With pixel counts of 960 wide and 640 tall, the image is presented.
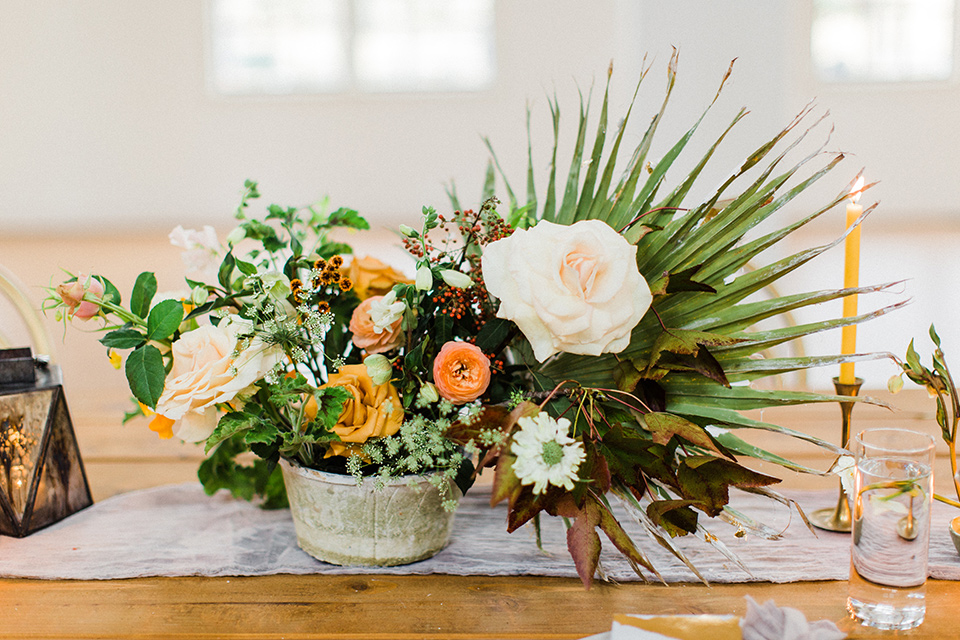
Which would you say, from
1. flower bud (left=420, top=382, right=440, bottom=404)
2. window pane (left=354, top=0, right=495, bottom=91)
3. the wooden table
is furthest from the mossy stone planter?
window pane (left=354, top=0, right=495, bottom=91)

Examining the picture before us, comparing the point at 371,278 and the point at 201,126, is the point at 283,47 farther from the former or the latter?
the point at 371,278

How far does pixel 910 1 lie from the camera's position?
6.49m

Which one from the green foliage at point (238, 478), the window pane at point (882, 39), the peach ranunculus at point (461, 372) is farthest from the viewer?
the window pane at point (882, 39)

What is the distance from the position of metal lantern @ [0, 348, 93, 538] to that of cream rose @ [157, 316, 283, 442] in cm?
22

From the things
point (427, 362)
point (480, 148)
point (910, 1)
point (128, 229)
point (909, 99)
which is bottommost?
point (427, 362)

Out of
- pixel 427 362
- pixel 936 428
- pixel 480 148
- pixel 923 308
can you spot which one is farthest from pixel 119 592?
pixel 480 148

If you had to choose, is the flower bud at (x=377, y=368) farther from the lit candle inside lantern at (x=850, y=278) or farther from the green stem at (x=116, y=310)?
the lit candle inside lantern at (x=850, y=278)

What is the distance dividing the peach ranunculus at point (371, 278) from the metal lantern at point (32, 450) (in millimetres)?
340

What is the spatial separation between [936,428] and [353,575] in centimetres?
83

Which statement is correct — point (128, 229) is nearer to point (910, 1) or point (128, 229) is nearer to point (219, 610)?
point (219, 610)

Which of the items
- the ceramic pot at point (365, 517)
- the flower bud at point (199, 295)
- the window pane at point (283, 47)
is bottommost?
the ceramic pot at point (365, 517)

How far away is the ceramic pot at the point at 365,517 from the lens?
685mm

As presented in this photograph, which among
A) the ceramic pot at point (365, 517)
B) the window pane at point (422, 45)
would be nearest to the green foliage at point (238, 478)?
the ceramic pot at point (365, 517)

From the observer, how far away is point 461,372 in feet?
2.09
